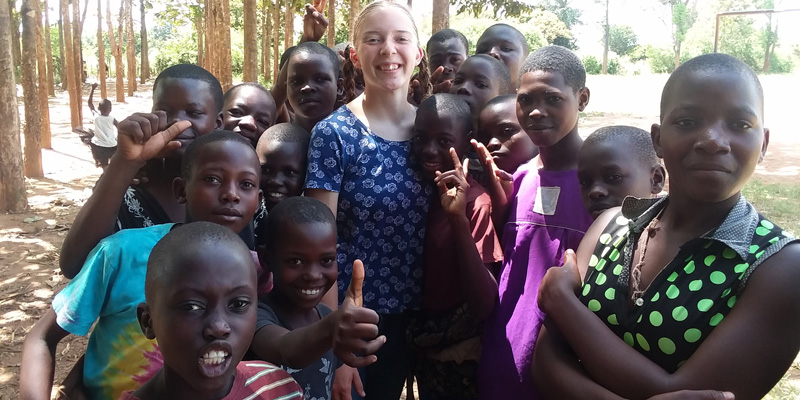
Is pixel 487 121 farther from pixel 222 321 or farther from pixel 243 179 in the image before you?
pixel 222 321

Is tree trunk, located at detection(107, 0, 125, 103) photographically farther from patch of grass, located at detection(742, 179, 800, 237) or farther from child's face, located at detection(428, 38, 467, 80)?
patch of grass, located at detection(742, 179, 800, 237)

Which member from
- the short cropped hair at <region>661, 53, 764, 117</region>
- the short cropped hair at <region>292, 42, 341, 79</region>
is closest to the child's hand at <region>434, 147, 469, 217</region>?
the short cropped hair at <region>661, 53, 764, 117</region>

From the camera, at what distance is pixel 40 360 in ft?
5.62

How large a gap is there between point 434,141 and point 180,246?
50.0 inches

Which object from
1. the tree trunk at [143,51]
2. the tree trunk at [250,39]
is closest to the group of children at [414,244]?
the tree trunk at [250,39]

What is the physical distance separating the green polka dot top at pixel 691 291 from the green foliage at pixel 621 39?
182ft

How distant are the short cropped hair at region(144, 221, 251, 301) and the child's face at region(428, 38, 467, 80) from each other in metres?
2.55

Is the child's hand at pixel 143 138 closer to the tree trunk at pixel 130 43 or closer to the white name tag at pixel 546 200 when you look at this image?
the white name tag at pixel 546 200

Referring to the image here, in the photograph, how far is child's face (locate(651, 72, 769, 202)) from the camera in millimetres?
1376

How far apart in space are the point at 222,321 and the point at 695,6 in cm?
6022

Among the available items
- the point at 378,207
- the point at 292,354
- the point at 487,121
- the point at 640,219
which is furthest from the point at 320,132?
the point at 640,219

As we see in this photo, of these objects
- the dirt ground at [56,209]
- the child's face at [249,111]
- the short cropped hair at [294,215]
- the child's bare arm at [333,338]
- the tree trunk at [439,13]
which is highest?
the tree trunk at [439,13]

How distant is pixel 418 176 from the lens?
8.07 ft

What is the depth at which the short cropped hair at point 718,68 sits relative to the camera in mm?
Answer: 1405
